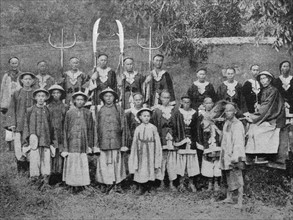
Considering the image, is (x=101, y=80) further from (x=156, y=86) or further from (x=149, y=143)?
(x=149, y=143)

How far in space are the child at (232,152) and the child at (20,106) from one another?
3.45 m

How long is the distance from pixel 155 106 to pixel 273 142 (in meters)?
2.05

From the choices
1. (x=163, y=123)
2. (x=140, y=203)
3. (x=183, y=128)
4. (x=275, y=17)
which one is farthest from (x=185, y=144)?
(x=275, y=17)

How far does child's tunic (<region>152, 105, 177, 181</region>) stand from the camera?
9227 millimetres

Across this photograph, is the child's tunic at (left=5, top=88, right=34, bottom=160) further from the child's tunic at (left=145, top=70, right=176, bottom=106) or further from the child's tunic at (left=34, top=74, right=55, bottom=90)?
the child's tunic at (left=145, top=70, right=176, bottom=106)

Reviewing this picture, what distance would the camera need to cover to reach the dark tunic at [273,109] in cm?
899

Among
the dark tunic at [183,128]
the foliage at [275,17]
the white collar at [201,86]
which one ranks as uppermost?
the foliage at [275,17]

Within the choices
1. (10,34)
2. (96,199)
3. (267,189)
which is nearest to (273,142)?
(267,189)

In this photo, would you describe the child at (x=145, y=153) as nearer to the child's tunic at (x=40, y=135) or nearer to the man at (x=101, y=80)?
the man at (x=101, y=80)

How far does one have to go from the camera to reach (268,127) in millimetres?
8984

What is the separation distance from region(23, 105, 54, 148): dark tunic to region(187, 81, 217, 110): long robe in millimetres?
2490

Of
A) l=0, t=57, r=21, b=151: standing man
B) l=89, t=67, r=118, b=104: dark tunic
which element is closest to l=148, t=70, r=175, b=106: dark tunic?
l=89, t=67, r=118, b=104: dark tunic

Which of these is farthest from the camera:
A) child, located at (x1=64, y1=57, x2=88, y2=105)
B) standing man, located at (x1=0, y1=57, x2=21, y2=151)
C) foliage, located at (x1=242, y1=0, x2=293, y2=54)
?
standing man, located at (x1=0, y1=57, x2=21, y2=151)

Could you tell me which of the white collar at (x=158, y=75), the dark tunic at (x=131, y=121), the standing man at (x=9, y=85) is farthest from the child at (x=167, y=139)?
the standing man at (x=9, y=85)
